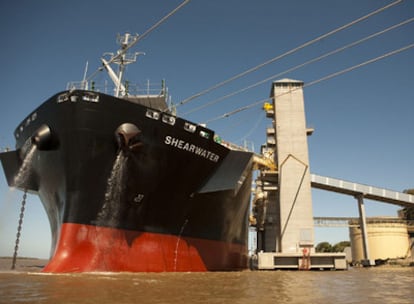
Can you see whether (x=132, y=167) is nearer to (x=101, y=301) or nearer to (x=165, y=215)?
(x=165, y=215)

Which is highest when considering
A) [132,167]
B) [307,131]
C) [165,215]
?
[307,131]

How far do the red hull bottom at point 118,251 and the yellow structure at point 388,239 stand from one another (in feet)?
112

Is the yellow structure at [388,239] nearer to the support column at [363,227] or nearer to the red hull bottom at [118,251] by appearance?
the support column at [363,227]

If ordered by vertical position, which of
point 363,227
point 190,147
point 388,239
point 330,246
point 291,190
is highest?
point 291,190

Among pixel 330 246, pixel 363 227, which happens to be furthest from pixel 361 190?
pixel 330 246

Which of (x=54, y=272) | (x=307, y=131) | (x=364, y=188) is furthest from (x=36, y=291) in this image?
(x=364, y=188)

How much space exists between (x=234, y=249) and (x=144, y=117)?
10.3m

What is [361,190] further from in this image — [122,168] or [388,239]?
[122,168]

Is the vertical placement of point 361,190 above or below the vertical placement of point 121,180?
above

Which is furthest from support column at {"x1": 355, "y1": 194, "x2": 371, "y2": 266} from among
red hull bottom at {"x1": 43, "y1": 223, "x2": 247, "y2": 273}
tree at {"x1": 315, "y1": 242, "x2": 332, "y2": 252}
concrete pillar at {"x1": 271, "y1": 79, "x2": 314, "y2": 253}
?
tree at {"x1": 315, "y1": 242, "x2": 332, "y2": 252}

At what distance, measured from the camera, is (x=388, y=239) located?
4178 centimetres

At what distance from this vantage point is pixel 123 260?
40.0 feet

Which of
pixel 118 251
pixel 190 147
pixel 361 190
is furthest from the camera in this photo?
pixel 361 190

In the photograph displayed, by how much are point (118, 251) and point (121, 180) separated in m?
2.64
